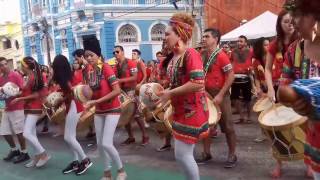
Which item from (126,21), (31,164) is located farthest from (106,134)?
(126,21)

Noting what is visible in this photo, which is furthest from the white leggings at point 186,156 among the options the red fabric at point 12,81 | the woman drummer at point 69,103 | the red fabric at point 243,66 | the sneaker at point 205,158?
the red fabric at point 243,66

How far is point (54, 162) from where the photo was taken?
7.45 m

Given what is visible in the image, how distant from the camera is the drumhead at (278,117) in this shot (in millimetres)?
4531

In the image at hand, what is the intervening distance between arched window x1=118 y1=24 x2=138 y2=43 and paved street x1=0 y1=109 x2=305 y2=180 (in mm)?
18673

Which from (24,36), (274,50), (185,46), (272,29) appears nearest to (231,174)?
(274,50)

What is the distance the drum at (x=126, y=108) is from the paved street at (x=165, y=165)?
54 centimetres

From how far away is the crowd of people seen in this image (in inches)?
136

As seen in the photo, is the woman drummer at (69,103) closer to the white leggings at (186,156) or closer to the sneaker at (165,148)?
the sneaker at (165,148)

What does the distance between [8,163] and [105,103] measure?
→ 3238 millimetres

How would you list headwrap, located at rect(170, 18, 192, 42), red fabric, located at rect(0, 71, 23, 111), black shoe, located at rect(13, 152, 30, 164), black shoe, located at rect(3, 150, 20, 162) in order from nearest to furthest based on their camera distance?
headwrap, located at rect(170, 18, 192, 42), red fabric, located at rect(0, 71, 23, 111), black shoe, located at rect(13, 152, 30, 164), black shoe, located at rect(3, 150, 20, 162)

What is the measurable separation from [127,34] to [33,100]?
20.6 meters

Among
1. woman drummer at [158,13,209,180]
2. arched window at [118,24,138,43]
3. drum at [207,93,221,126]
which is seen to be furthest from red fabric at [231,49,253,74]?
arched window at [118,24,138,43]

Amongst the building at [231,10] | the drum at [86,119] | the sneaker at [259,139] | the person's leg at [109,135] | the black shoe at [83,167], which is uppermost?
the building at [231,10]

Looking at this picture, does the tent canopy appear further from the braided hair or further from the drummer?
the drummer
